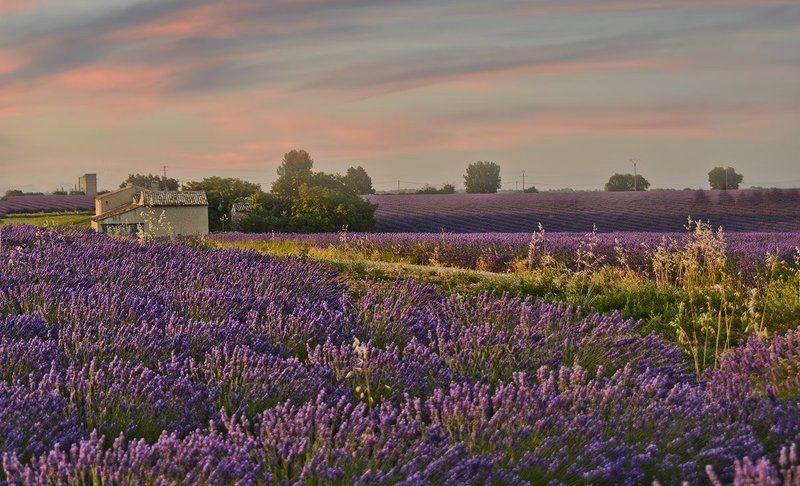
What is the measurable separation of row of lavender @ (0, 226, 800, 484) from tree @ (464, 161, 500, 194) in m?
78.3

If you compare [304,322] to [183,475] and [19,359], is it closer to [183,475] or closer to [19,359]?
[19,359]

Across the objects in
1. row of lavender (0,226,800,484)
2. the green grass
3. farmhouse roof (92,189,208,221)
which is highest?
farmhouse roof (92,189,208,221)

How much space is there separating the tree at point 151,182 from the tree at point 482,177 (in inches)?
1260

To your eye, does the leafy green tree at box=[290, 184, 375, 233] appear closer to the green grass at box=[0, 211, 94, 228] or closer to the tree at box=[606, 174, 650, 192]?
the green grass at box=[0, 211, 94, 228]

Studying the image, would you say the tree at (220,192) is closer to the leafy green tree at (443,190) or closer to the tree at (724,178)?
the leafy green tree at (443,190)

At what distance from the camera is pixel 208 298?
4.81 metres

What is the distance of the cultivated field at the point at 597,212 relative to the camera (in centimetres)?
3036

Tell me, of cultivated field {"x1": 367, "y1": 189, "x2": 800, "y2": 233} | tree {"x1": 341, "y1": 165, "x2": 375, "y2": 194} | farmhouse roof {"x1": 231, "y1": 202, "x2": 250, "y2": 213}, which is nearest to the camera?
cultivated field {"x1": 367, "y1": 189, "x2": 800, "y2": 233}

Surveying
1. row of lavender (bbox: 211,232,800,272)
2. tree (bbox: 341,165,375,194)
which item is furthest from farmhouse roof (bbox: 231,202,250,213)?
tree (bbox: 341,165,375,194)

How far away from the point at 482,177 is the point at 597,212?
50.3 m

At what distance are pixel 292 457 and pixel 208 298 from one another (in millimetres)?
2655

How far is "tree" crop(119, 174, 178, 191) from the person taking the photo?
56969 millimetres

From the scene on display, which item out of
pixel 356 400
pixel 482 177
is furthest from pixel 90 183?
pixel 356 400

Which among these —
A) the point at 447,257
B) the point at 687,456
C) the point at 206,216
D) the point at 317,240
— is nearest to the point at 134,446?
the point at 687,456
